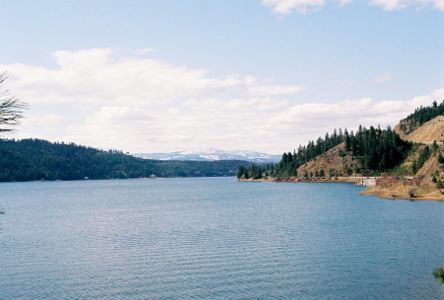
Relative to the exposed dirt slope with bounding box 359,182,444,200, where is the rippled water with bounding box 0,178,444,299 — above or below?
below

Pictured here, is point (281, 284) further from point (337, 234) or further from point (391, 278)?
point (337, 234)

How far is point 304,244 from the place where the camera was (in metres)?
59.4

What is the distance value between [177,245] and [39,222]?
162ft

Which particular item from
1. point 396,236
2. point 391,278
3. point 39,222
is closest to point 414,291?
point 391,278

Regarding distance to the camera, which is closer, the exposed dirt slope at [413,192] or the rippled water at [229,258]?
the rippled water at [229,258]

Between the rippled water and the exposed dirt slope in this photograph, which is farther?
the exposed dirt slope

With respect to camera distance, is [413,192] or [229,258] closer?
[229,258]

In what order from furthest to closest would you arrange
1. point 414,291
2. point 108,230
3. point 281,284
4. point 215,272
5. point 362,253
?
point 108,230
point 362,253
point 215,272
point 281,284
point 414,291

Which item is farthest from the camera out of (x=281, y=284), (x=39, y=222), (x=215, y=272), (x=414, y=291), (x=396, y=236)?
(x=39, y=222)

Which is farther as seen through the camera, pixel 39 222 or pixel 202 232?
pixel 39 222

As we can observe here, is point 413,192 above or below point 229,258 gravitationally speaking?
above

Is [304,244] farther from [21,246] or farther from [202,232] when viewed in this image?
[21,246]

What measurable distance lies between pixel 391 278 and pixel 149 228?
49.8 metres

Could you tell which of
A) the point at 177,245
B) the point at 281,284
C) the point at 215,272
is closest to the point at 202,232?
the point at 177,245
